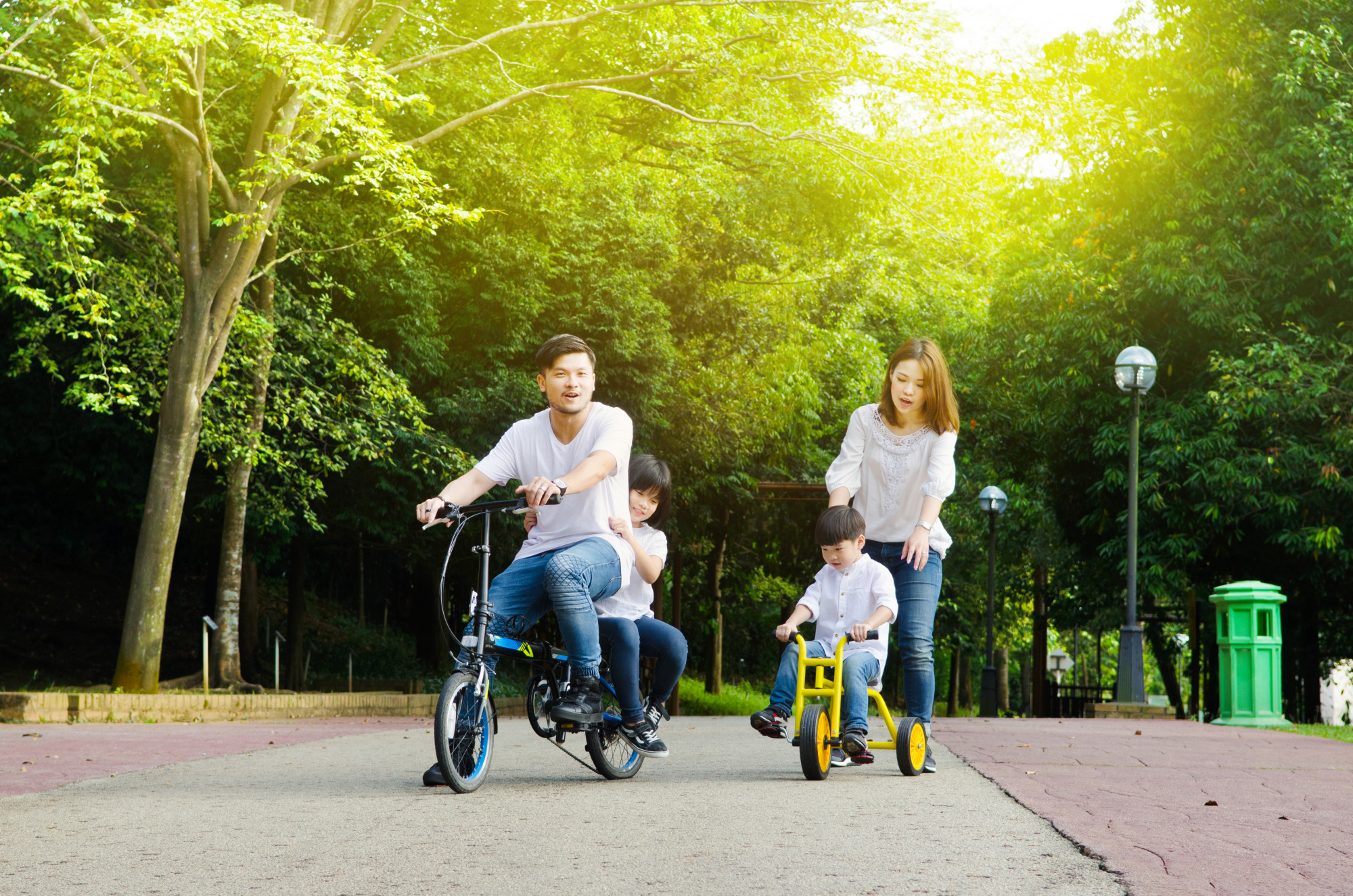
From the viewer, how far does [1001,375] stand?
2480 centimetres

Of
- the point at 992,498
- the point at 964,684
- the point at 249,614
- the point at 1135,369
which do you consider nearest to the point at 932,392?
the point at 1135,369

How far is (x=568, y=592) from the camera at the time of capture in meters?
5.35

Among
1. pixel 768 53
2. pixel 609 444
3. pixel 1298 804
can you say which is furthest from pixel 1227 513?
pixel 609 444

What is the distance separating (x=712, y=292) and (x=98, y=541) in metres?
11.3

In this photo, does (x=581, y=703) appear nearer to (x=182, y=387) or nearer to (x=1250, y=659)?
(x=182, y=387)

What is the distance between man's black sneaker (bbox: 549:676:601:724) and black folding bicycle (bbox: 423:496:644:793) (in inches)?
1.5

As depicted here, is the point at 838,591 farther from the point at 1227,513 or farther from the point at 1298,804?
the point at 1227,513

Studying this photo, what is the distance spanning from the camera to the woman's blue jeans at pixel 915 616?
20.7ft

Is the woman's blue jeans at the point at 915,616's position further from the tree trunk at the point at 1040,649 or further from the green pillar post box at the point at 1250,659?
the tree trunk at the point at 1040,649

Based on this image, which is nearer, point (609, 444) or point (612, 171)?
point (609, 444)

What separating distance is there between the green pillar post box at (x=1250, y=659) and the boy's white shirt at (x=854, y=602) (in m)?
8.84

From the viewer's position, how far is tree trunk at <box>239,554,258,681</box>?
20.8 m

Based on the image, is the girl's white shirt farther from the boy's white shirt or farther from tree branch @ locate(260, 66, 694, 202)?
tree branch @ locate(260, 66, 694, 202)

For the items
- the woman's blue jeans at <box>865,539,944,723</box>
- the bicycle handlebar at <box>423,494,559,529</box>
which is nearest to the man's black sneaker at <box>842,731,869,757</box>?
the woman's blue jeans at <box>865,539,944,723</box>
